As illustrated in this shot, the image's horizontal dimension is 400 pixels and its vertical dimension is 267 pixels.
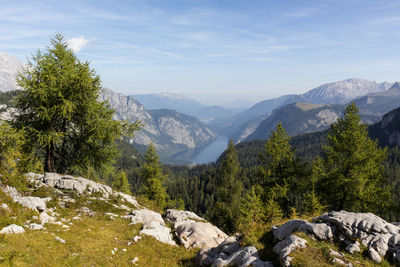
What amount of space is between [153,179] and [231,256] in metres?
28.8

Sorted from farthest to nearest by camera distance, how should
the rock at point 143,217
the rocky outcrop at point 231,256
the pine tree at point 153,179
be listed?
the pine tree at point 153,179 → the rock at point 143,217 → the rocky outcrop at point 231,256

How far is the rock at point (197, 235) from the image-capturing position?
49.3 ft

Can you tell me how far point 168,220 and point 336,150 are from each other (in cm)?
1670

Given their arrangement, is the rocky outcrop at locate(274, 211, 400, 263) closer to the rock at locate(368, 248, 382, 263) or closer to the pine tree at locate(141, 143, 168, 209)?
the rock at locate(368, 248, 382, 263)

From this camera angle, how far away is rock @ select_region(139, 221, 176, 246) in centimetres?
1452

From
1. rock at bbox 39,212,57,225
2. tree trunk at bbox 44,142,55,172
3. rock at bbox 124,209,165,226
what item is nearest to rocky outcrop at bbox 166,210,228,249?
rock at bbox 124,209,165,226


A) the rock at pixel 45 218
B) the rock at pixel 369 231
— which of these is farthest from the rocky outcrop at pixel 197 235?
the rock at pixel 45 218

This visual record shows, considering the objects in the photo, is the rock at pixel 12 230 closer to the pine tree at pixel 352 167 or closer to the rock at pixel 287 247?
the rock at pixel 287 247

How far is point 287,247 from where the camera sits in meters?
9.71

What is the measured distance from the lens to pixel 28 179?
17.1m

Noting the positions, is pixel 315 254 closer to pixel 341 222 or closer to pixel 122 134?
pixel 341 222

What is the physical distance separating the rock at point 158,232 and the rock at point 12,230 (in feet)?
20.9

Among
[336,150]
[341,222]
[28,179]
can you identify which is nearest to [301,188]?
[336,150]

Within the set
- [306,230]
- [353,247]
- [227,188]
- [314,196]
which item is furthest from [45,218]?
[227,188]
